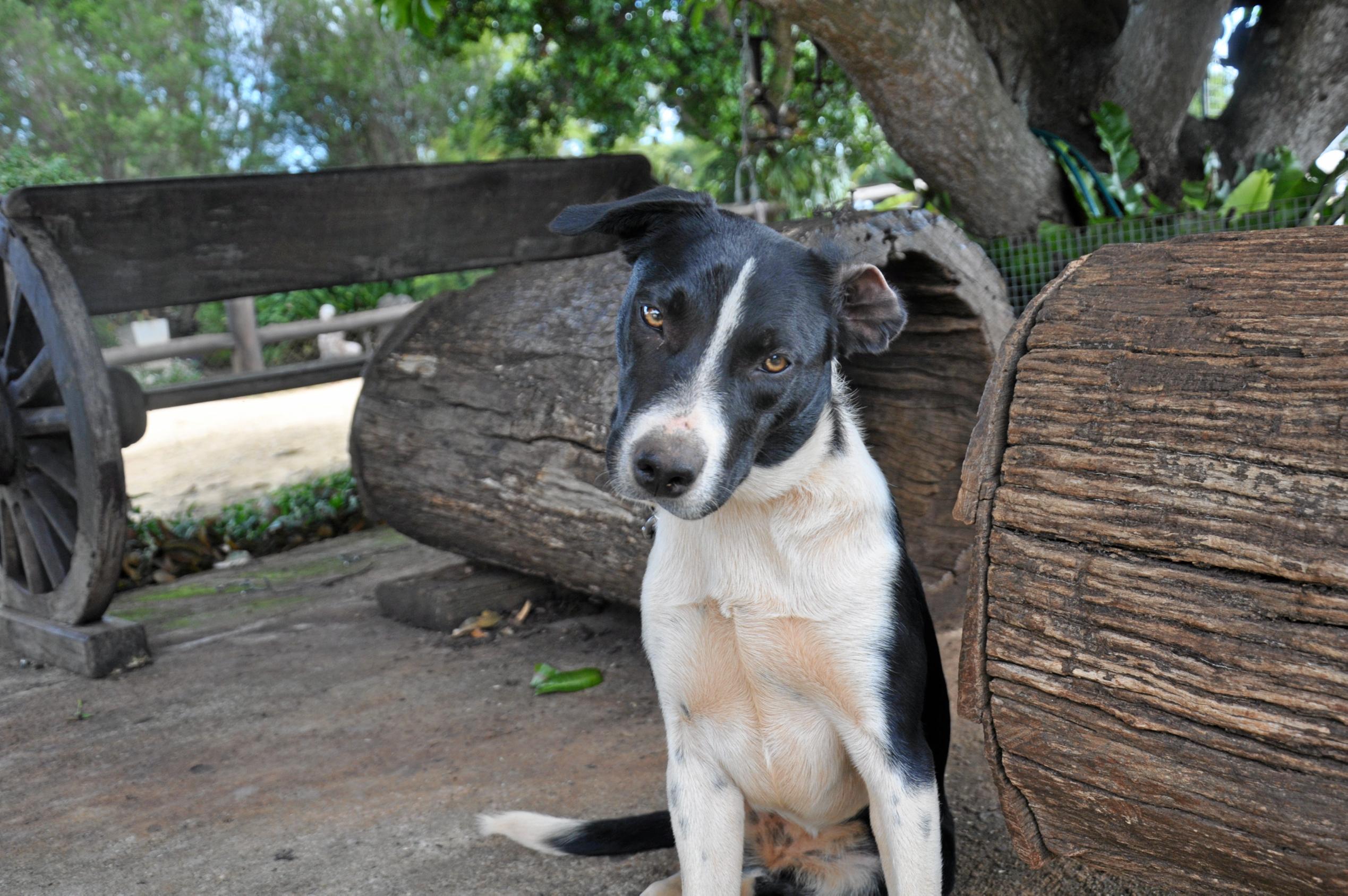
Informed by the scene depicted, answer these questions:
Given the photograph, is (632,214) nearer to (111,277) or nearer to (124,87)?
(111,277)

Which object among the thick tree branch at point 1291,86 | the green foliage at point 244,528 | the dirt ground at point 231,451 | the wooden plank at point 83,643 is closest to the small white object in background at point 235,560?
the green foliage at point 244,528

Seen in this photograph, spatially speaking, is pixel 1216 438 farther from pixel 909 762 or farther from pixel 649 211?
pixel 649 211

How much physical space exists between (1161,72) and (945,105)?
1518mm

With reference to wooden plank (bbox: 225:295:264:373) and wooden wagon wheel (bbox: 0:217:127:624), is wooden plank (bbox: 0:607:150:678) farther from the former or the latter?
wooden plank (bbox: 225:295:264:373)

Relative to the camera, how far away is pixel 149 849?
2.81 metres

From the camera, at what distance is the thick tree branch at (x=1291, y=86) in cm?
500

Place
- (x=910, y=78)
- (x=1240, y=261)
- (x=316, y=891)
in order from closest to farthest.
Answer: (x=1240, y=261) < (x=316, y=891) < (x=910, y=78)

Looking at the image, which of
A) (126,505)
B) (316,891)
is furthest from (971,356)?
(126,505)

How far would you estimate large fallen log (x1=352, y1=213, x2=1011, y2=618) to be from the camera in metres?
3.53

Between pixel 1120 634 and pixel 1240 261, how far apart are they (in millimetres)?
742

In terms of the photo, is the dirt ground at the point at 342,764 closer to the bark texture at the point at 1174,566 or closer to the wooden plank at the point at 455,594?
the wooden plank at the point at 455,594

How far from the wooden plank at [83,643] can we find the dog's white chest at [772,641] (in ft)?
9.17

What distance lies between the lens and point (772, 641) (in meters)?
2.13

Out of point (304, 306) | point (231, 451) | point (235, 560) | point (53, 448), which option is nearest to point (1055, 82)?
point (53, 448)
